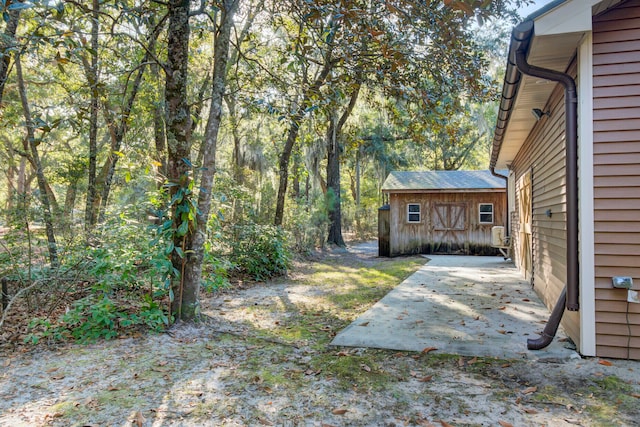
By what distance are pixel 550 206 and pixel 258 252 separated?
18.9 feet

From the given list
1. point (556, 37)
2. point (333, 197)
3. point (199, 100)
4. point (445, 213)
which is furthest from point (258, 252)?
point (333, 197)

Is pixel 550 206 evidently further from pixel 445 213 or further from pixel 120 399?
pixel 445 213

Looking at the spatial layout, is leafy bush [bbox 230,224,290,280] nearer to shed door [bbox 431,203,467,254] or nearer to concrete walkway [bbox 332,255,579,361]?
concrete walkway [bbox 332,255,579,361]

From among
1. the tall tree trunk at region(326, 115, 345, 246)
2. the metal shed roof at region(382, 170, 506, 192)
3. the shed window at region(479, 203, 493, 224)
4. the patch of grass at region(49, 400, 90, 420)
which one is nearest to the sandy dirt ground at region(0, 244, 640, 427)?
the patch of grass at region(49, 400, 90, 420)

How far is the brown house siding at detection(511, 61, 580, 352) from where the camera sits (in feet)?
13.7

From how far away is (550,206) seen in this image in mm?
4887

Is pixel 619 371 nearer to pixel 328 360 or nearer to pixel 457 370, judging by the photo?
pixel 457 370

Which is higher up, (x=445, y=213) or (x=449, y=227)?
(x=445, y=213)

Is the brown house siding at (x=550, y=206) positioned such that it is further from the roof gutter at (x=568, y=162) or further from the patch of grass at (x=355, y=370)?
the patch of grass at (x=355, y=370)

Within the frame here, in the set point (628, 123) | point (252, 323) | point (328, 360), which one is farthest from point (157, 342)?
point (628, 123)

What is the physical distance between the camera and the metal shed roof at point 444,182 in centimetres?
1318

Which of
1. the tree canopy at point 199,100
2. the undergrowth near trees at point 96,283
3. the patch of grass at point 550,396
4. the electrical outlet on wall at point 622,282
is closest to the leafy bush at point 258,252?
the tree canopy at point 199,100

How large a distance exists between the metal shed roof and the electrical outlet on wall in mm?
10199

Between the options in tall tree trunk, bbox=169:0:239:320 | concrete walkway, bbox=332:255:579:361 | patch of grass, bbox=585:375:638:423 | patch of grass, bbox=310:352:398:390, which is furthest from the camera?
tall tree trunk, bbox=169:0:239:320
